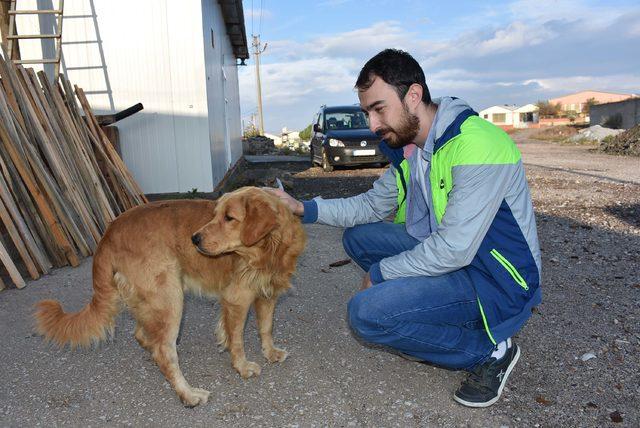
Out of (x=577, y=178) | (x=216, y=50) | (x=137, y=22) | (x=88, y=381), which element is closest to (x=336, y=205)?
(x=88, y=381)

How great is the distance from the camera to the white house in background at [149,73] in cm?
791

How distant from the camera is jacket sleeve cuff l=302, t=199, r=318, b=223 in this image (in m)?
3.45

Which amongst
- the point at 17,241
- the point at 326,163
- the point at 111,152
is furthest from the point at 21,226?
the point at 326,163

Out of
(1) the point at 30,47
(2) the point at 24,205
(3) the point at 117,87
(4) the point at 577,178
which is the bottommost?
(4) the point at 577,178

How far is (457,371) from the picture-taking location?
3.27m

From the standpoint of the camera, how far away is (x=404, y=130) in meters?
2.90

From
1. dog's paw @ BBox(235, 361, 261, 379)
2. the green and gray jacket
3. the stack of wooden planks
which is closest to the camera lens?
the green and gray jacket

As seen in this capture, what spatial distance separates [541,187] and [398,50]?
905 centimetres

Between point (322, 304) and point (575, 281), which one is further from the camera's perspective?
point (575, 281)

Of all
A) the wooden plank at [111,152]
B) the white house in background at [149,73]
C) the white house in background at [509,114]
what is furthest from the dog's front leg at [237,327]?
the white house in background at [509,114]

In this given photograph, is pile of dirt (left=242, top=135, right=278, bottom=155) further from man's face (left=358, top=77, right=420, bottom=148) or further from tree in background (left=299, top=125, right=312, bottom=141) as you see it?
man's face (left=358, top=77, right=420, bottom=148)

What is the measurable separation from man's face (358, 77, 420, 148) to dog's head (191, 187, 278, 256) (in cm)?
76

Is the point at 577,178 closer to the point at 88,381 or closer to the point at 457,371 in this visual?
the point at 457,371

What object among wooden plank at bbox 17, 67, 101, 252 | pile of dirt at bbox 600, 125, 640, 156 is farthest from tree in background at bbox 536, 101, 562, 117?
wooden plank at bbox 17, 67, 101, 252
